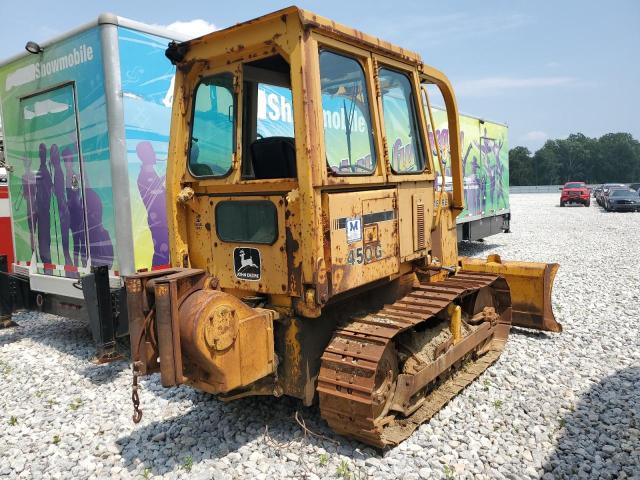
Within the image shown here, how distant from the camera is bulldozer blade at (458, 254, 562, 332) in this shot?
6.19 meters

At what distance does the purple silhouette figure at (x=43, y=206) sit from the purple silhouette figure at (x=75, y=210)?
0.46m

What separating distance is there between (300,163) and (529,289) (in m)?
4.17

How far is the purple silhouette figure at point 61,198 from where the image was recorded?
19.9 feet

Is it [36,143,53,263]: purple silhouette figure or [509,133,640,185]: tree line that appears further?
[509,133,640,185]: tree line

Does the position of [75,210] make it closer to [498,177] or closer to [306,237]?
[306,237]

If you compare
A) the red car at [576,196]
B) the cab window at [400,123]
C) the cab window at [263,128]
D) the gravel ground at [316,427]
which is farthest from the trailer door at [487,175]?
the red car at [576,196]

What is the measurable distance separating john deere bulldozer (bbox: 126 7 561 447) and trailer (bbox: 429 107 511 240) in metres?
6.88

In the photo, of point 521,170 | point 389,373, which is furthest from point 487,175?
point 521,170

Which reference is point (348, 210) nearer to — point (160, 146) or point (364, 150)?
point (364, 150)

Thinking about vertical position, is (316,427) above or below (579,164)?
below

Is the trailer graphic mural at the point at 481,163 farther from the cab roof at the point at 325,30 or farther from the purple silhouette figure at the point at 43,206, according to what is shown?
the purple silhouette figure at the point at 43,206

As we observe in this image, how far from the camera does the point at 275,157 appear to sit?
161 inches

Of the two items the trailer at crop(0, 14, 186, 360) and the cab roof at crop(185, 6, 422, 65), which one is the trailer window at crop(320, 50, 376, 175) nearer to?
the cab roof at crop(185, 6, 422, 65)

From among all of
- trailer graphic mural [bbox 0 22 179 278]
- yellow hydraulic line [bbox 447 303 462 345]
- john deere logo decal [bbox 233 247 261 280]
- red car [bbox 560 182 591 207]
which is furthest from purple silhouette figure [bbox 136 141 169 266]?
red car [bbox 560 182 591 207]
